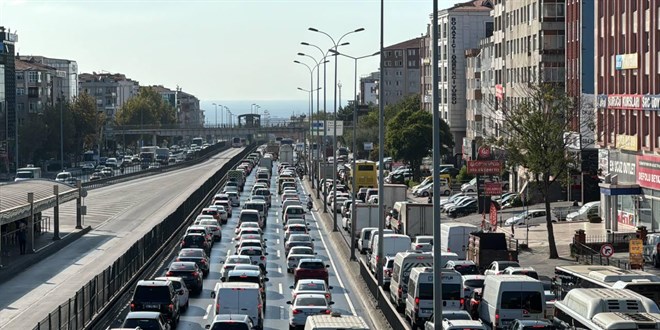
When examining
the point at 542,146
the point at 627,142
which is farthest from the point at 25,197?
the point at 627,142

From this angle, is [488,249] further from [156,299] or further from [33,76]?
[33,76]

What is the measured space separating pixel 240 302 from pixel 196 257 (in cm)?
1510

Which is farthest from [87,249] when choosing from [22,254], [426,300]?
[426,300]

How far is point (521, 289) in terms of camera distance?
106 ft

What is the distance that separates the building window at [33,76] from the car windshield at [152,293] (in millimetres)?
139783

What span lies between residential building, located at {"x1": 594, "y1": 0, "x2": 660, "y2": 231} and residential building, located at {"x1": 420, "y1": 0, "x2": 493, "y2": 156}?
6810 centimetres

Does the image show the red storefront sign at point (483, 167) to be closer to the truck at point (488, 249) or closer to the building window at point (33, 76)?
the truck at point (488, 249)

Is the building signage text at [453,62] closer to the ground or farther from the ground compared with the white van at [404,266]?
farther from the ground

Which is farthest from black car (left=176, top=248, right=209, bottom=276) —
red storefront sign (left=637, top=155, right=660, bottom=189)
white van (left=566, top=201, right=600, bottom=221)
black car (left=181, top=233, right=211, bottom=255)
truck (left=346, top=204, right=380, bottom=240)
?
white van (left=566, top=201, right=600, bottom=221)

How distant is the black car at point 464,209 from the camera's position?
80.0 m

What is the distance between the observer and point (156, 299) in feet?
115

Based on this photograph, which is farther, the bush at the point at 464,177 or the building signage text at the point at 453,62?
the building signage text at the point at 453,62

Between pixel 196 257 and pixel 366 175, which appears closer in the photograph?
pixel 196 257

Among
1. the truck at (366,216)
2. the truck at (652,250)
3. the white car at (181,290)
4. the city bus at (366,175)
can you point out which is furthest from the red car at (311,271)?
the city bus at (366,175)
